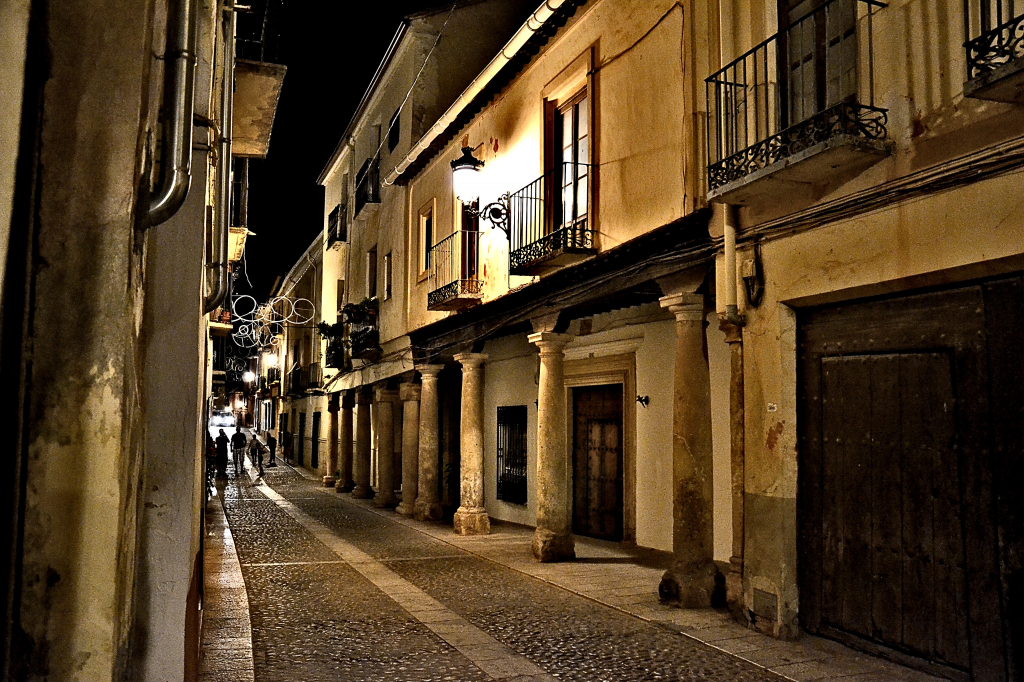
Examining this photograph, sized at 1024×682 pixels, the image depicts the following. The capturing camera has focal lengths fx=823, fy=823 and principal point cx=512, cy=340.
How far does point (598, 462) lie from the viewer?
1302 cm

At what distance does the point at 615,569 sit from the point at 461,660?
14.0ft

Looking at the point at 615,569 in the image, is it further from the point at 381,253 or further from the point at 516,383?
the point at 381,253

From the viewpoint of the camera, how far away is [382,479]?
1909 cm

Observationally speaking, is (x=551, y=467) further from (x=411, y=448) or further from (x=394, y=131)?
(x=394, y=131)

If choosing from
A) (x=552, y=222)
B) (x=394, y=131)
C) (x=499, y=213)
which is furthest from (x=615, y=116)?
(x=394, y=131)

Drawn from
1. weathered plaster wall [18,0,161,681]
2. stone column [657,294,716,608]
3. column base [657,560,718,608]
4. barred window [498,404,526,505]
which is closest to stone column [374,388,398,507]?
barred window [498,404,526,505]

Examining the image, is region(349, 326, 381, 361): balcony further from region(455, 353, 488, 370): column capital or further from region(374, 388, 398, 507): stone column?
region(455, 353, 488, 370): column capital

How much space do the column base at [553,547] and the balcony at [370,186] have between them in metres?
12.4

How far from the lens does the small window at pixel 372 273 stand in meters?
21.4

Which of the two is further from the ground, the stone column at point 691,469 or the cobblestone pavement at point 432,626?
Result: the stone column at point 691,469

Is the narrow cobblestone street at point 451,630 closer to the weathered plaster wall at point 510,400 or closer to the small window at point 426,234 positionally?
the weathered plaster wall at point 510,400

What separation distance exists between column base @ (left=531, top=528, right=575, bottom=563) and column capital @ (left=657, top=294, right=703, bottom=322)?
3980 millimetres

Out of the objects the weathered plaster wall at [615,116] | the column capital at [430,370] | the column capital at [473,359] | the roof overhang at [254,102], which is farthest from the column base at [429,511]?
the roof overhang at [254,102]

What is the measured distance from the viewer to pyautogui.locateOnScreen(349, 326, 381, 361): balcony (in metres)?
19.8
